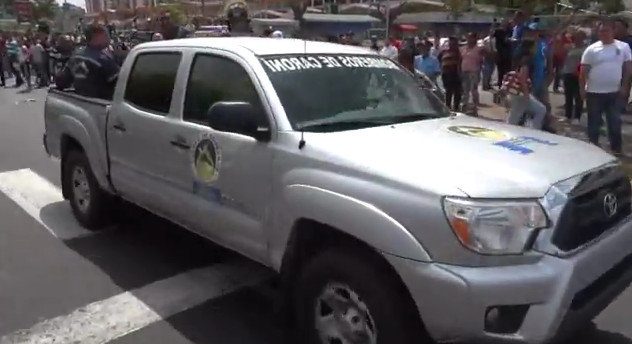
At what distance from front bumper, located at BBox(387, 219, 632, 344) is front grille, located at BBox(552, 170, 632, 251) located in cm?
10

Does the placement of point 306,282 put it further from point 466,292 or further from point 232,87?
point 232,87

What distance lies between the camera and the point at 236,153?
153 inches

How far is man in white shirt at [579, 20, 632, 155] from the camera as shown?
26.9ft

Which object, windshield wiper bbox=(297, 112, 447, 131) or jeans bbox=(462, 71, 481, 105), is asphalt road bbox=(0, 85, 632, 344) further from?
jeans bbox=(462, 71, 481, 105)

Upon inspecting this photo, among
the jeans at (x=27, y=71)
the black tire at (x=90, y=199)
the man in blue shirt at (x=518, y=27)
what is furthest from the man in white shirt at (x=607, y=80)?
the jeans at (x=27, y=71)

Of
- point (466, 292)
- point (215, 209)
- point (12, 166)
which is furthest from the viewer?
point (12, 166)

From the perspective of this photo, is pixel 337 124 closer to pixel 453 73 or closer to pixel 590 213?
pixel 590 213

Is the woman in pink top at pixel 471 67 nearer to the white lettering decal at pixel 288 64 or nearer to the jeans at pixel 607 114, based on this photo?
the jeans at pixel 607 114

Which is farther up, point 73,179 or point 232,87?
point 232,87

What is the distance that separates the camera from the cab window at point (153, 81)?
4.71 meters

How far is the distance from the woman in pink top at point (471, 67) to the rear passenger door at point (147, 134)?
896 centimetres

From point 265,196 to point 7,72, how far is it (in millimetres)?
25545

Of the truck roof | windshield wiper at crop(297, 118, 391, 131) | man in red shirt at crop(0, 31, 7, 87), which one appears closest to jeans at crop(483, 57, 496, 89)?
the truck roof

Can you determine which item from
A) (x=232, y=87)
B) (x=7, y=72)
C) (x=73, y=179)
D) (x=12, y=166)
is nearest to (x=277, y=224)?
(x=232, y=87)
